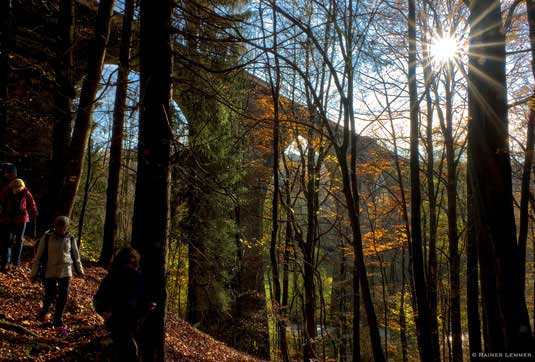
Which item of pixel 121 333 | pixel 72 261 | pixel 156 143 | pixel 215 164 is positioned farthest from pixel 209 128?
pixel 121 333

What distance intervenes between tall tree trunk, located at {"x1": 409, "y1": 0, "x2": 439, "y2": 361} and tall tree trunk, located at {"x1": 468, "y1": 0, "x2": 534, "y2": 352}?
6.14ft

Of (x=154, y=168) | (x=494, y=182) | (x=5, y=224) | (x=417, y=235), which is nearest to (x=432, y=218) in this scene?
(x=417, y=235)

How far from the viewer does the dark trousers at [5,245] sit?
18.0 feet

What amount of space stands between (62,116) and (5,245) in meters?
2.58

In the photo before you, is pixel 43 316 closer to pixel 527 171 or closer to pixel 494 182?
pixel 494 182

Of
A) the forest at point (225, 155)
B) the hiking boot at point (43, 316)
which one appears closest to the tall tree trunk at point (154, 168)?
the forest at point (225, 155)

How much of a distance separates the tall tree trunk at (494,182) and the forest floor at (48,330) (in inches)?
183

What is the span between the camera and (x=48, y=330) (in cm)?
461

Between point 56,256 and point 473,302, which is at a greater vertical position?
point 56,256

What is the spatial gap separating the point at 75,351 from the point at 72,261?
110 centimetres

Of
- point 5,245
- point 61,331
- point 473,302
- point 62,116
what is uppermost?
point 62,116

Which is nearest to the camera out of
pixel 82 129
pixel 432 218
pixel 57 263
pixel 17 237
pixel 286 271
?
pixel 57 263

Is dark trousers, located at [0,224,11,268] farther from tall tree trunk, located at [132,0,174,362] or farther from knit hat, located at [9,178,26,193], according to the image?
tall tree trunk, located at [132,0,174,362]

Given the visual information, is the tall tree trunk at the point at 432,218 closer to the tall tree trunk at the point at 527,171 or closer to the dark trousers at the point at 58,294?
the tall tree trunk at the point at 527,171
